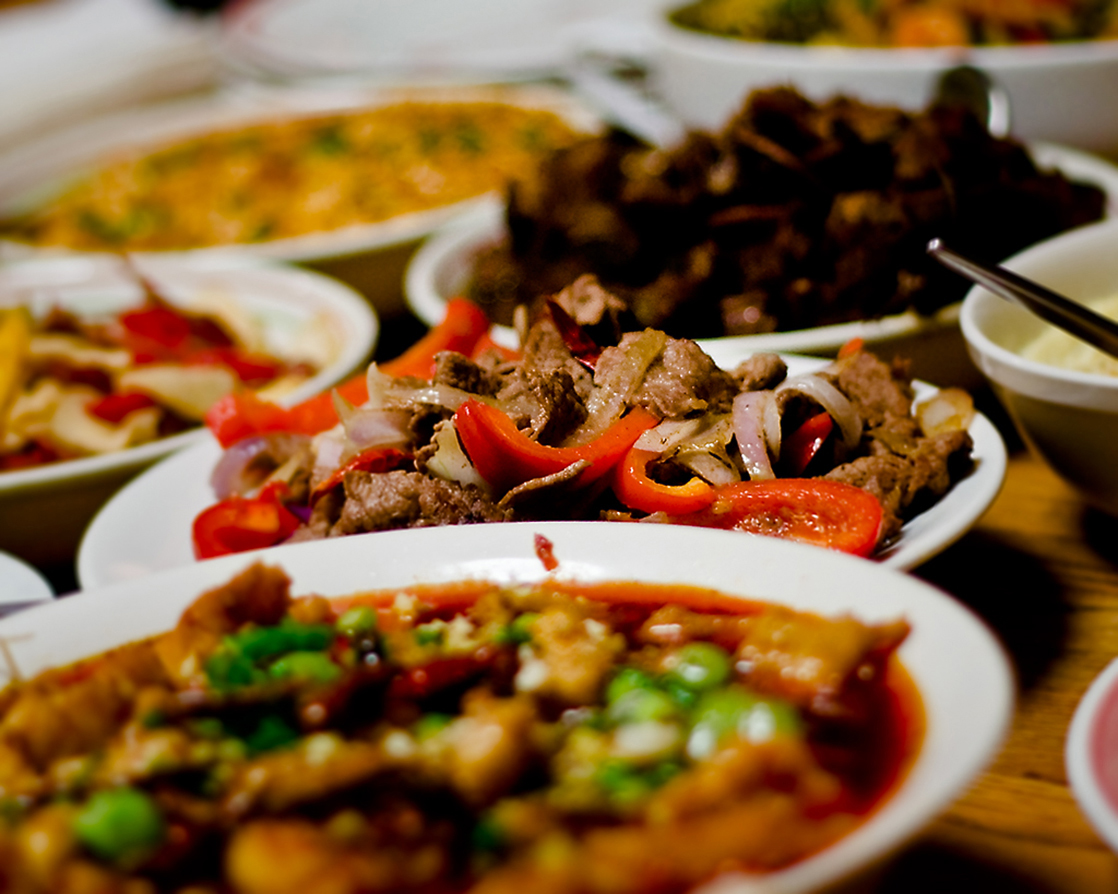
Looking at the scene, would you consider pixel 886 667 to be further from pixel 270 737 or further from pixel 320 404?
pixel 320 404

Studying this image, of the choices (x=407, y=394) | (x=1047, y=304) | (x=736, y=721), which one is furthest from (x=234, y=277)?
(x=736, y=721)

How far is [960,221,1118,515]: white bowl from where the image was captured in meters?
1.71

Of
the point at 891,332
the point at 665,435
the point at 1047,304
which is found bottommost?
the point at 891,332

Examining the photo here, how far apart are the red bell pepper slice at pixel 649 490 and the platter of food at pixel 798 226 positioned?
1.84 ft

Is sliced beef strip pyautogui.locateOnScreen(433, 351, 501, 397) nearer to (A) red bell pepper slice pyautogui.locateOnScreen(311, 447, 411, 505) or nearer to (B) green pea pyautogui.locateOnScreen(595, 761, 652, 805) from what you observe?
(A) red bell pepper slice pyautogui.locateOnScreen(311, 447, 411, 505)

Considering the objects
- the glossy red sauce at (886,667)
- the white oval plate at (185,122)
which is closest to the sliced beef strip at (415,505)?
the glossy red sauce at (886,667)

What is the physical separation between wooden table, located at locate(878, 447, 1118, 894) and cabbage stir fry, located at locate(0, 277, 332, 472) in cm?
177

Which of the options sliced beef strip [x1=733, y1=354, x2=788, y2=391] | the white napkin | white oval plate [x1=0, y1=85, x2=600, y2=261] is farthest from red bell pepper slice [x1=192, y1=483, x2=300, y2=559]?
the white napkin

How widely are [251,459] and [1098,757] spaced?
1.50 meters

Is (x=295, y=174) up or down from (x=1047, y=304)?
down

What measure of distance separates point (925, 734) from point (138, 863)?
770mm

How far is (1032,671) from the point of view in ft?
5.61

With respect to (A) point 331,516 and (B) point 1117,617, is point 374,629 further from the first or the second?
(B) point 1117,617

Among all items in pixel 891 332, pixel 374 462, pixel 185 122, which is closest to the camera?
pixel 374 462
